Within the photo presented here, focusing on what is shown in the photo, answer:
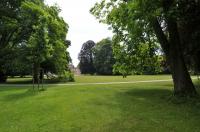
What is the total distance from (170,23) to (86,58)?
108076 mm

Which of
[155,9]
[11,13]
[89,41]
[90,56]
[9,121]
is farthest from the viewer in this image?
[89,41]

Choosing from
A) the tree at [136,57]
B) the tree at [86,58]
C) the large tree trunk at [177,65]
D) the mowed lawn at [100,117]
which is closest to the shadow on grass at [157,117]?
the mowed lawn at [100,117]

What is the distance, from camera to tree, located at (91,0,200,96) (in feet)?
57.9

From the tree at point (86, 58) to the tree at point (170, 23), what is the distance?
96280 mm

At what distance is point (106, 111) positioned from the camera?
51.0 ft

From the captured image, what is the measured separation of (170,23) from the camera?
841 inches

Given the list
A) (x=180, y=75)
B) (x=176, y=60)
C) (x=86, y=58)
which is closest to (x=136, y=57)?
(x=176, y=60)

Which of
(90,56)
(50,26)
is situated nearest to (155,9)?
(50,26)

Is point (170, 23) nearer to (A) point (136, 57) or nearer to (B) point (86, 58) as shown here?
(A) point (136, 57)

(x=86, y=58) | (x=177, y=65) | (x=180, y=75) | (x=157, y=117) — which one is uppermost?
(x=86, y=58)

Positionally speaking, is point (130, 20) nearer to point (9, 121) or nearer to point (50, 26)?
point (9, 121)

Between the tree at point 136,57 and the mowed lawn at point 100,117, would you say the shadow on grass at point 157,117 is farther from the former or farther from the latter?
the tree at point 136,57

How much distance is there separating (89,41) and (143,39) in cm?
11674

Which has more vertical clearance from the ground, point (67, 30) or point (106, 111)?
point (67, 30)
